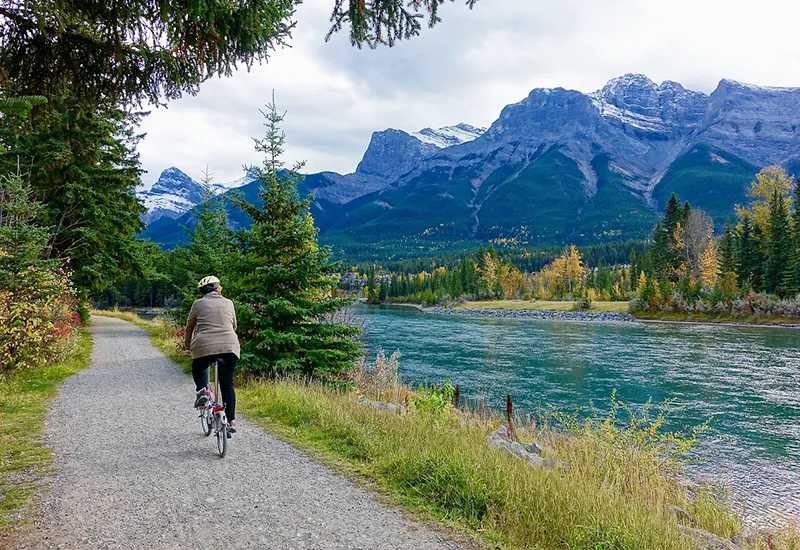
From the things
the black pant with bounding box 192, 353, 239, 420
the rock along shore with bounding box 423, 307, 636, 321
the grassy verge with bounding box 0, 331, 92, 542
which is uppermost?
the black pant with bounding box 192, 353, 239, 420

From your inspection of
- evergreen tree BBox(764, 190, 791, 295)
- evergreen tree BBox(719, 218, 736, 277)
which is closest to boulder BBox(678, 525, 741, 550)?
evergreen tree BBox(764, 190, 791, 295)

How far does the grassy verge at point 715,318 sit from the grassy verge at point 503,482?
55573 millimetres

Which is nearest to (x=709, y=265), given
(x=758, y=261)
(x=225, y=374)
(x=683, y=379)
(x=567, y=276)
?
(x=758, y=261)

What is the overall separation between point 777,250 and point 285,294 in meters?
66.7

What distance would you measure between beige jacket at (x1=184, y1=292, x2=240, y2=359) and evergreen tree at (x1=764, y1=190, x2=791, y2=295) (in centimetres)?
6967

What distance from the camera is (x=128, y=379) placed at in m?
14.3

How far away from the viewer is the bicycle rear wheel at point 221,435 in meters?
7.21

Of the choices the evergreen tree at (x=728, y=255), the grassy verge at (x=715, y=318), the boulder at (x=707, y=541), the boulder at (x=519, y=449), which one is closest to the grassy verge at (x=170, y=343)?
the boulder at (x=519, y=449)

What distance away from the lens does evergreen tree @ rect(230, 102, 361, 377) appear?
44.2ft

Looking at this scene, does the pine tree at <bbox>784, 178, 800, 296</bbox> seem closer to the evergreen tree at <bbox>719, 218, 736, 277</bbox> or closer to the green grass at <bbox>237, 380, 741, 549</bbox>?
the evergreen tree at <bbox>719, 218, 736, 277</bbox>

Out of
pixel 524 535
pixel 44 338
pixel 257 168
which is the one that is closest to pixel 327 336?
pixel 257 168

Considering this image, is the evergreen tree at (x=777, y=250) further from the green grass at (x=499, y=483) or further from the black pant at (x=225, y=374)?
the black pant at (x=225, y=374)

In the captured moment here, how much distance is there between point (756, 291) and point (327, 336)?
68078 mm

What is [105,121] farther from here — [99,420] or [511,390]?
[511,390]
